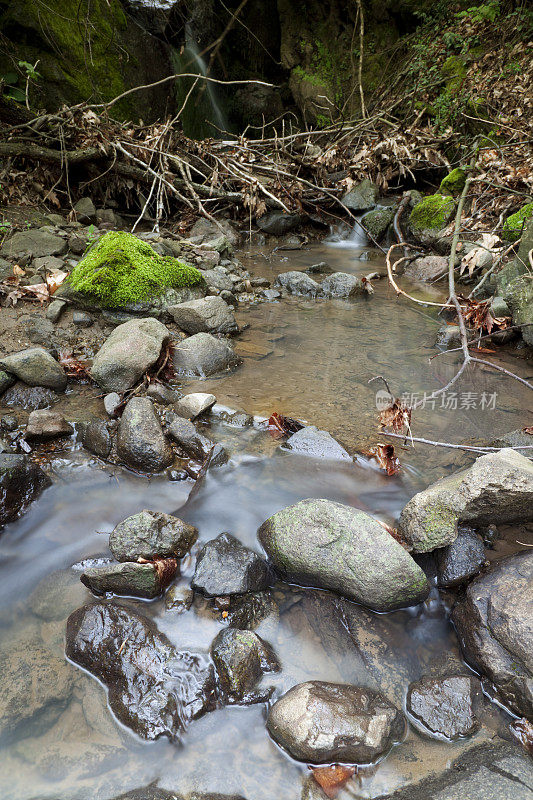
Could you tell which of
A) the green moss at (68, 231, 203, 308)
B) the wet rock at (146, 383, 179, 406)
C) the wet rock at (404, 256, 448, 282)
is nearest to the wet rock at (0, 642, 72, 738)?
the wet rock at (146, 383, 179, 406)

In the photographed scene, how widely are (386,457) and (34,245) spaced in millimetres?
5134

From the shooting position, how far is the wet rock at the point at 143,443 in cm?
311

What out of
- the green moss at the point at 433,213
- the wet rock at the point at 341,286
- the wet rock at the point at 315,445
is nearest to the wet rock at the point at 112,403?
the wet rock at the point at 315,445

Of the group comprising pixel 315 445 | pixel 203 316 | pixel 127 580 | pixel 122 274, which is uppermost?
pixel 122 274

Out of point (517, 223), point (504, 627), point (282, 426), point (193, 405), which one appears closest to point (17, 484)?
point (193, 405)

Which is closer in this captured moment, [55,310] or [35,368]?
[35,368]

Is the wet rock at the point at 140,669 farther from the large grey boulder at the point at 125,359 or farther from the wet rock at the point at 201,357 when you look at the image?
the wet rock at the point at 201,357

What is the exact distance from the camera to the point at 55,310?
466 centimetres

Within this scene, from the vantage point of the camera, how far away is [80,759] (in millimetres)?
1812

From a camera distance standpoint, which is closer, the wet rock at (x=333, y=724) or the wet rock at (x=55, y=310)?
the wet rock at (x=333, y=724)

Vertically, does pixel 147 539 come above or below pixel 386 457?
below

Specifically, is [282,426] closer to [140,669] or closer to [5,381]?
[140,669]

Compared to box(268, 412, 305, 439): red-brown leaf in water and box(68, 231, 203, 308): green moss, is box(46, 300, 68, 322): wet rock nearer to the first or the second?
box(68, 231, 203, 308): green moss

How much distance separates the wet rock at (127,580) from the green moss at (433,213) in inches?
299
